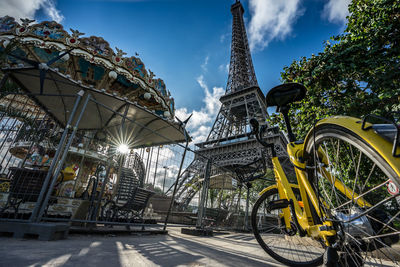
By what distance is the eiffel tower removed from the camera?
19031 mm

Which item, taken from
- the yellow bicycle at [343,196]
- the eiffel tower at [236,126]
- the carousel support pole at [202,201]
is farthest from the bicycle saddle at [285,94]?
the eiffel tower at [236,126]

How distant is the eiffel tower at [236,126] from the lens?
1903cm

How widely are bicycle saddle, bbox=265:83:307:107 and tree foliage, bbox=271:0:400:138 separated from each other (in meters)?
2.35

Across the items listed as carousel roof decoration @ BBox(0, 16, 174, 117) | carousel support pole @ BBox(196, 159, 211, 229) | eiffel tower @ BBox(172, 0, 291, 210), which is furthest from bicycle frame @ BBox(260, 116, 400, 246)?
eiffel tower @ BBox(172, 0, 291, 210)

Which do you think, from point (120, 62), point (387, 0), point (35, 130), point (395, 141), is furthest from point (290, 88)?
point (35, 130)

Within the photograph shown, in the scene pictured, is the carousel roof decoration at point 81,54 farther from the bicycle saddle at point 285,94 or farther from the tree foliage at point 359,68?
the tree foliage at point 359,68

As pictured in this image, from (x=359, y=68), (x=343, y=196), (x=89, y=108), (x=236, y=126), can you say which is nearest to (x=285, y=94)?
(x=343, y=196)

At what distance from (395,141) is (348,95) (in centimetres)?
473

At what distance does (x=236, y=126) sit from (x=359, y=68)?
26.2m

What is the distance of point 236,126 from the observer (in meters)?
30.2

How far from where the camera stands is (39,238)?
76.9 inches

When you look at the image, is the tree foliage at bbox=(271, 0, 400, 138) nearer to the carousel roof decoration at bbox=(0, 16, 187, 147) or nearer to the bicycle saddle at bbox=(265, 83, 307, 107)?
the bicycle saddle at bbox=(265, 83, 307, 107)

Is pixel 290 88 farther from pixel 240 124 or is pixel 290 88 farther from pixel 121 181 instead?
pixel 240 124

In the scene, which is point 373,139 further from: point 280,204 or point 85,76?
point 85,76
